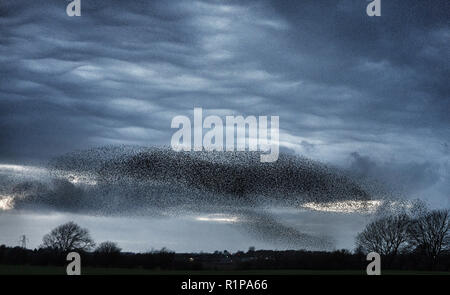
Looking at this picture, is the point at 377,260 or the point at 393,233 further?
the point at 393,233

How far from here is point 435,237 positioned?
461 ft

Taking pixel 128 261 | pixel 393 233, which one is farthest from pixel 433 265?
pixel 128 261
